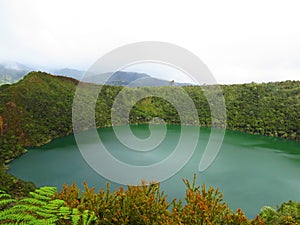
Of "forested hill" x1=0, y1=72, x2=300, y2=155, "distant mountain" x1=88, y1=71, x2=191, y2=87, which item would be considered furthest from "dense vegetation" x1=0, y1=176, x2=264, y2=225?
"forested hill" x1=0, y1=72, x2=300, y2=155

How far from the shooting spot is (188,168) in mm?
21109

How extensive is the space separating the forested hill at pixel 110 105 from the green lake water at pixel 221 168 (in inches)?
117

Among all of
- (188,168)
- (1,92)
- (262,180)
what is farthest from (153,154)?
(1,92)

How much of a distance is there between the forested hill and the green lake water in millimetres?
2966

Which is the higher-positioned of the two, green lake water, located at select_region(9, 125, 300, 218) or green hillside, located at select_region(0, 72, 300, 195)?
green hillside, located at select_region(0, 72, 300, 195)

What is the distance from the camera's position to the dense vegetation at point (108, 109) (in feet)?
89.1

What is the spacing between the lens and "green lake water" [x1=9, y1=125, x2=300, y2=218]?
16734 mm

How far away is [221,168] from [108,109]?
26.0m

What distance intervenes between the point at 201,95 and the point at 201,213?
155 ft

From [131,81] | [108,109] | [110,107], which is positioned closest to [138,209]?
[131,81]

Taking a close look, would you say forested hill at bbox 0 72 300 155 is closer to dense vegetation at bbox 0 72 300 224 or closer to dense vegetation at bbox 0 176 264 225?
dense vegetation at bbox 0 72 300 224

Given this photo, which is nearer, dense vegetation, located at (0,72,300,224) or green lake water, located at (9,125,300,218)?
green lake water, located at (9,125,300,218)

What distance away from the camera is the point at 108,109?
43.0m

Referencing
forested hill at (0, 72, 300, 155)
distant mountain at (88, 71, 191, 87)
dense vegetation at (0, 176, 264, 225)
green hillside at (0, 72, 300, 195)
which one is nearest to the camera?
dense vegetation at (0, 176, 264, 225)
